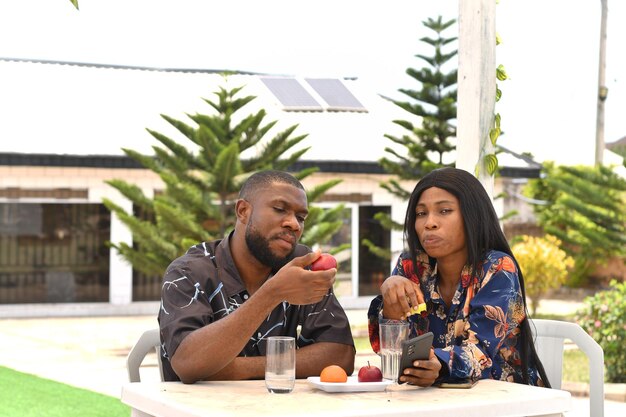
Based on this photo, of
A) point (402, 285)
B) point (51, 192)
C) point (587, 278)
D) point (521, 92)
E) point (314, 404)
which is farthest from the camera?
point (521, 92)

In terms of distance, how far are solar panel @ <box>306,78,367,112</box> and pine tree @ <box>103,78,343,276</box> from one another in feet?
21.0

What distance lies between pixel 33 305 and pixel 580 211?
346 inches

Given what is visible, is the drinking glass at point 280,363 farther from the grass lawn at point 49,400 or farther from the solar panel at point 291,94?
the solar panel at point 291,94

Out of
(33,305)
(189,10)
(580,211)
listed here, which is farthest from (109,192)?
(189,10)

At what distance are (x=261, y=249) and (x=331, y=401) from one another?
693 mm

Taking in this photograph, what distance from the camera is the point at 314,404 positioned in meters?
2.81

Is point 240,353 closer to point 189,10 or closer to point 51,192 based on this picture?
point 51,192

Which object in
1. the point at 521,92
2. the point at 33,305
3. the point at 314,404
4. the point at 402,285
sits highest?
the point at 521,92

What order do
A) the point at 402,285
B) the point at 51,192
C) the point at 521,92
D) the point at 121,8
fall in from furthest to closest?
1. the point at 521,92
2. the point at 121,8
3. the point at 51,192
4. the point at 402,285

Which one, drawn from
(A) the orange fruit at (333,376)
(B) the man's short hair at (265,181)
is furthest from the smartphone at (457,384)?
(B) the man's short hair at (265,181)

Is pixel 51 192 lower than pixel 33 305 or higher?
higher

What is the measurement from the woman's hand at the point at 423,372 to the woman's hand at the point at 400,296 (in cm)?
32

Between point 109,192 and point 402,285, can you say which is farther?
point 109,192

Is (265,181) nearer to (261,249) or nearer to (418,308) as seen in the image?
(261,249)
